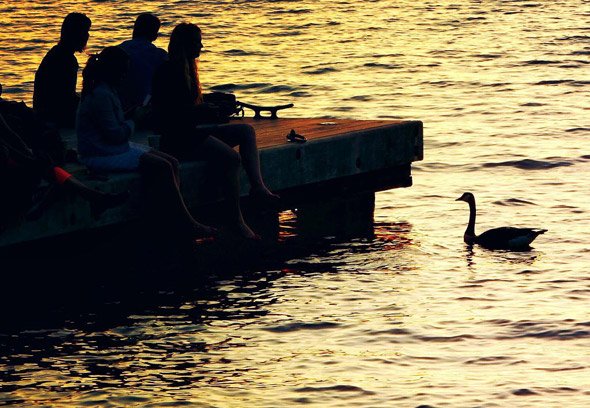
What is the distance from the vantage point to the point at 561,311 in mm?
12953

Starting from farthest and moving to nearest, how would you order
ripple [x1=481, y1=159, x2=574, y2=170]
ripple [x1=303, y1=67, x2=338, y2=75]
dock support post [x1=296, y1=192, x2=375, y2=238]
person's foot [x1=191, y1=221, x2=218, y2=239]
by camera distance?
1. ripple [x1=303, y1=67, x2=338, y2=75]
2. ripple [x1=481, y1=159, x2=574, y2=170]
3. dock support post [x1=296, y1=192, x2=375, y2=238]
4. person's foot [x1=191, y1=221, x2=218, y2=239]

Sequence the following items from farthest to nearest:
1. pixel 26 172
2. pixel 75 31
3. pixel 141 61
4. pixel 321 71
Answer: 1. pixel 321 71
2. pixel 141 61
3. pixel 75 31
4. pixel 26 172

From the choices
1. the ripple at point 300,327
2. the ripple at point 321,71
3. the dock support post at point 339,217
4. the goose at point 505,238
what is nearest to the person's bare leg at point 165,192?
the ripple at point 300,327

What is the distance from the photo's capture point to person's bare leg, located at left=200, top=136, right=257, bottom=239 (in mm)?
14102

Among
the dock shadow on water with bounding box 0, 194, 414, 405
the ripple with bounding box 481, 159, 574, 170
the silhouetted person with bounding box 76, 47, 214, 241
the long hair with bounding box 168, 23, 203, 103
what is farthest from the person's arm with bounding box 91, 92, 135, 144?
the ripple with bounding box 481, 159, 574, 170

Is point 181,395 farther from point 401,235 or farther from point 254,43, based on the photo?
point 254,43

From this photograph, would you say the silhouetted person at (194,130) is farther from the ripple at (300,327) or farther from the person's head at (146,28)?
the ripple at (300,327)

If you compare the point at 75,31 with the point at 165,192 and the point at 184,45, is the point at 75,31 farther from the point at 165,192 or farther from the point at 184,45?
the point at 165,192

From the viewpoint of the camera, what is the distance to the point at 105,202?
13117 millimetres

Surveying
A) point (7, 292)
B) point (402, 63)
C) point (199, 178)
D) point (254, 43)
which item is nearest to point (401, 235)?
point (199, 178)

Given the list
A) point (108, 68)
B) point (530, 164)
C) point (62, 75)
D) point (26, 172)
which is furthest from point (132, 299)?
point (530, 164)

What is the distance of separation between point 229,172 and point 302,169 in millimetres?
1328

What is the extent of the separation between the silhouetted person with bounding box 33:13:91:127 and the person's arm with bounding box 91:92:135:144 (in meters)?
1.77

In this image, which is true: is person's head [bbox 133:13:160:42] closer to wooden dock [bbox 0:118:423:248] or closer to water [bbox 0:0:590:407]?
wooden dock [bbox 0:118:423:248]
